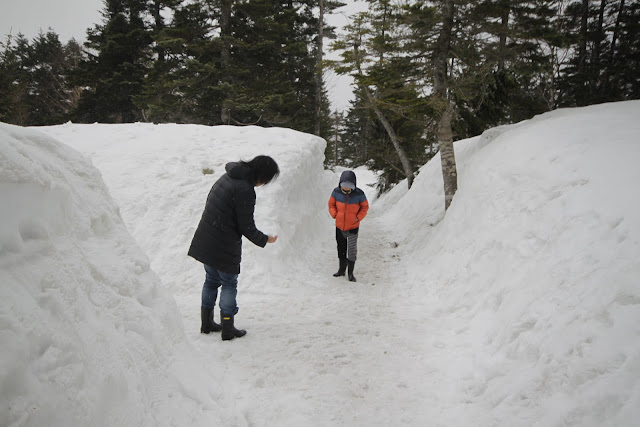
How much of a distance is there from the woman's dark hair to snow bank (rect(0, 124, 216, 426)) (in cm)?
154

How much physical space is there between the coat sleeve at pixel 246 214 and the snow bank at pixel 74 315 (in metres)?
1.11

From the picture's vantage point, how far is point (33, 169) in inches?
78.0

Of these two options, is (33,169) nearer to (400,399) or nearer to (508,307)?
(400,399)

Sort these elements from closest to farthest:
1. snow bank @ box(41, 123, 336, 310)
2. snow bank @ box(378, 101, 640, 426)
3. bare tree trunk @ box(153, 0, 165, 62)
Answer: snow bank @ box(378, 101, 640, 426) → snow bank @ box(41, 123, 336, 310) → bare tree trunk @ box(153, 0, 165, 62)

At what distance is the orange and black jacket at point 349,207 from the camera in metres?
6.55

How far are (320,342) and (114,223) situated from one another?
2.74 m

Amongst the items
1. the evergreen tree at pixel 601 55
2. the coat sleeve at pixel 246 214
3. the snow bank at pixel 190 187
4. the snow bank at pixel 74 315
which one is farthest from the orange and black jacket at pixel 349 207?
the evergreen tree at pixel 601 55

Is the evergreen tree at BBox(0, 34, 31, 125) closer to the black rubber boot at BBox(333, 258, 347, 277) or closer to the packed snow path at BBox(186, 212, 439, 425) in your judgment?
the black rubber boot at BBox(333, 258, 347, 277)

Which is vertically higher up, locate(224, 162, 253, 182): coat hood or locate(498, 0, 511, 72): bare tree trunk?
locate(498, 0, 511, 72): bare tree trunk

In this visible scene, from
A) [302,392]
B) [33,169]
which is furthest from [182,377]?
[33,169]

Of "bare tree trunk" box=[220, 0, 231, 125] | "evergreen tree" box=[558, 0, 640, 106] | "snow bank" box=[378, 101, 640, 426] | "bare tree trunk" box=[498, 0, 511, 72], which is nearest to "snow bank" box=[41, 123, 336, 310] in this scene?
"snow bank" box=[378, 101, 640, 426]

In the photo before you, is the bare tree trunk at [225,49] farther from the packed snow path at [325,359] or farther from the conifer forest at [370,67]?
the packed snow path at [325,359]

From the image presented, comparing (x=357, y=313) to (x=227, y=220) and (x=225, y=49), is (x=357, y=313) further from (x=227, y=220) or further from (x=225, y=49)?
(x=225, y=49)

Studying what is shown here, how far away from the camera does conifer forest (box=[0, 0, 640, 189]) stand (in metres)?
7.54
